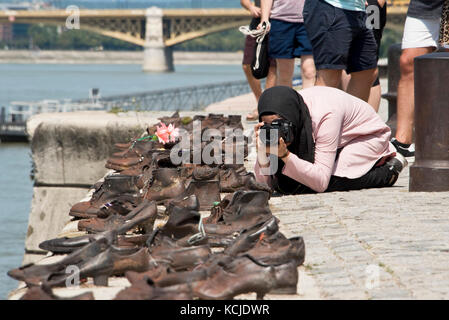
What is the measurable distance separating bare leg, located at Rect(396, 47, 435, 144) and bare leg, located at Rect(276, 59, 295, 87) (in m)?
1.24

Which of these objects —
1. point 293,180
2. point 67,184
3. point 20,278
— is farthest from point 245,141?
point 20,278

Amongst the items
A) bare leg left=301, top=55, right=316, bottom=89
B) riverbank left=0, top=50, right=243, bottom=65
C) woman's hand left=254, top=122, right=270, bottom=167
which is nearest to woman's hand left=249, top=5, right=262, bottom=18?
bare leg left=301, top=55, right=316, bottom=89

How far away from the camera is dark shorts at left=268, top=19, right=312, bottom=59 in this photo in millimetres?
6898

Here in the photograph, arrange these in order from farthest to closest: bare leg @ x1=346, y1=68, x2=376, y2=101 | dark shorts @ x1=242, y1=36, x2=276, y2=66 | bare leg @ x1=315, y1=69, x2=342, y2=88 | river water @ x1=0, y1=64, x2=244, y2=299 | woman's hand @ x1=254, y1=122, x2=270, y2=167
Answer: river water @ x1=0, y1=64, x2=244, y2=299 → dark shorts @ x1=242, y1=36, x2=276, y2=66 → bare leg @ x1=346, y1=68, x2=376, y2=101 → bare leg @ x1=315, y1=69, x2=342, y2=88 → woman's hand @ x1=254, y1=122, x2=270, y2=167

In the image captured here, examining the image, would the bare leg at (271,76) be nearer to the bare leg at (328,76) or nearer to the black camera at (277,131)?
the bare leg at (328,76)

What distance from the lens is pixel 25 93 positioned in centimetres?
5688

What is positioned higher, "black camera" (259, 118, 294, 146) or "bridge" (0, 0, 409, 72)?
"bridge" (0, 0, 409, 72)

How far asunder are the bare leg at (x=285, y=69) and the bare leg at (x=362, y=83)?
0.95 meters

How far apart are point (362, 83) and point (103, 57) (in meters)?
92.1

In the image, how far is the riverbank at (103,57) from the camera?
9581cm

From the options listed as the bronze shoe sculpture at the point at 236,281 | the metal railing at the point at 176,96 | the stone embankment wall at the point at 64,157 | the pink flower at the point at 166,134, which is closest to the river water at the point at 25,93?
the stone embankment wall at the point at 64,157

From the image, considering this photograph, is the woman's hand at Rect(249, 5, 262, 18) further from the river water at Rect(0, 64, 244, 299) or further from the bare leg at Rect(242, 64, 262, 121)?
the river water at Rect(0, 64, 244, 299)

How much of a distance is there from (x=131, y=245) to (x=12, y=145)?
36.8 m
